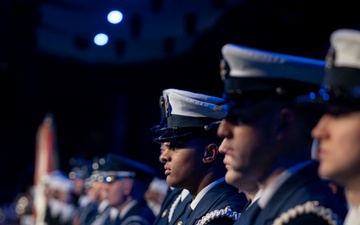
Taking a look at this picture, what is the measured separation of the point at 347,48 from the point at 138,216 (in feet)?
14.7

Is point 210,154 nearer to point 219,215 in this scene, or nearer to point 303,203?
point 219,215

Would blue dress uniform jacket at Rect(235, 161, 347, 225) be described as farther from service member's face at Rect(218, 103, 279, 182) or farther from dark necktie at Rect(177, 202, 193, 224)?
dark necktie at Rect(177, 202, 193, 224)

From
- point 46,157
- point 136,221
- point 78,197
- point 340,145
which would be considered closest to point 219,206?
point 340,145

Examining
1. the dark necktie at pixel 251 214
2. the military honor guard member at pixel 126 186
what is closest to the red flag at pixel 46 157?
the military honor guard member at pixel 126 186

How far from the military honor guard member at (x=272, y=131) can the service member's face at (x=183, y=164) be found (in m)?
1.39

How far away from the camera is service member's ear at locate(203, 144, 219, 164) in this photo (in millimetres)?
4355

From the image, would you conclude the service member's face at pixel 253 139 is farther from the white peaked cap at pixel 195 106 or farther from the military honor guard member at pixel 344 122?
the white peaked cap at pixel 195 106

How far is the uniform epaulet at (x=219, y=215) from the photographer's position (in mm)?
3898

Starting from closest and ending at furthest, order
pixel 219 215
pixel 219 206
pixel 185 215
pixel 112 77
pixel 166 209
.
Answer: pixel 219 215
pixel 219 206
pixel 185 215
pixel 166 209
pixel 112 77

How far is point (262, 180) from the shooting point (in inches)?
111

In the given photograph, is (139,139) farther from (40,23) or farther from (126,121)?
(40,23)

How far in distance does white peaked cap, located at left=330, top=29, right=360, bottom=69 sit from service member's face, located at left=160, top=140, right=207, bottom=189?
202 centimetres

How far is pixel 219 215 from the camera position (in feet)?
12.9

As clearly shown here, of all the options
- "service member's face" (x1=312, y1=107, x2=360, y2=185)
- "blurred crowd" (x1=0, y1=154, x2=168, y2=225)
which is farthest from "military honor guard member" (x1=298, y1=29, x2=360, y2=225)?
"blurred crowd" (x1=0, y1=154, x2=168, y2=225)
